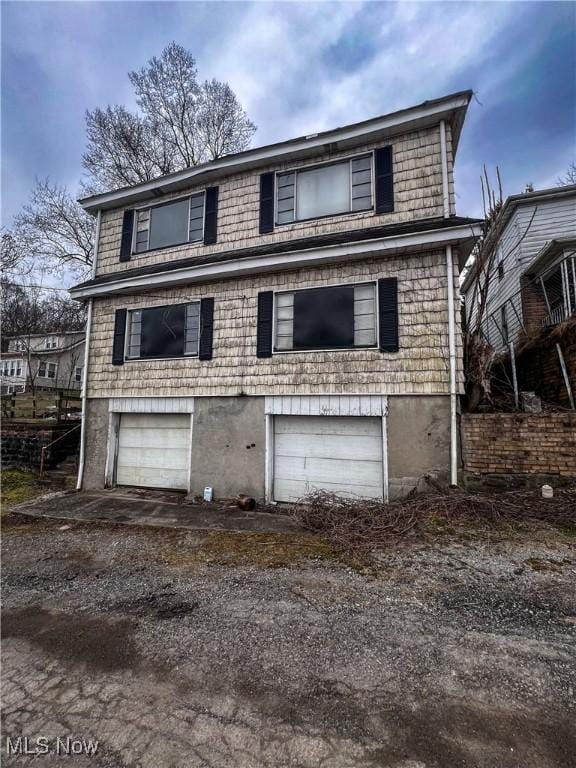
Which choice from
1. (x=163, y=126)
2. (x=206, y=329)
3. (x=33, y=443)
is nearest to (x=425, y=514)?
(x=206, y=329)

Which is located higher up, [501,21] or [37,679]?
[501,21]

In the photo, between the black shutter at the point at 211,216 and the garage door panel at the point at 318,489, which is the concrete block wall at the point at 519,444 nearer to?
the garage door panel at the point at 318,489

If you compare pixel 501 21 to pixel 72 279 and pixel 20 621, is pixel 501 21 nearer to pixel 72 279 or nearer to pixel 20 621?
pixel 20 621

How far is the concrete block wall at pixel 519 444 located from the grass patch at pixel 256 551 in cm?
313

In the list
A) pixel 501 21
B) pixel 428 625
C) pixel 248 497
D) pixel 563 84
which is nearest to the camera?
pixel 428 625

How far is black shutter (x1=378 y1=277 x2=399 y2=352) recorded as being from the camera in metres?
6.83

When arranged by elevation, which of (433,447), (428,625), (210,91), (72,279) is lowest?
(428,625)

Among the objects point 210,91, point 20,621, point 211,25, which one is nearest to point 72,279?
point 210,91

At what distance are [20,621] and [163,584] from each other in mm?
1351

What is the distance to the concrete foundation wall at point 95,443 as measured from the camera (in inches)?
356

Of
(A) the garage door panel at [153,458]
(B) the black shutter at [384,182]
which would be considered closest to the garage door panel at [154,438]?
(A) the garage door panel at [153,458]

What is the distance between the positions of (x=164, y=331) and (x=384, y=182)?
612 cm

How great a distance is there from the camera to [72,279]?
18.7 metres

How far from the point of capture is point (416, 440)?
6.53 m
